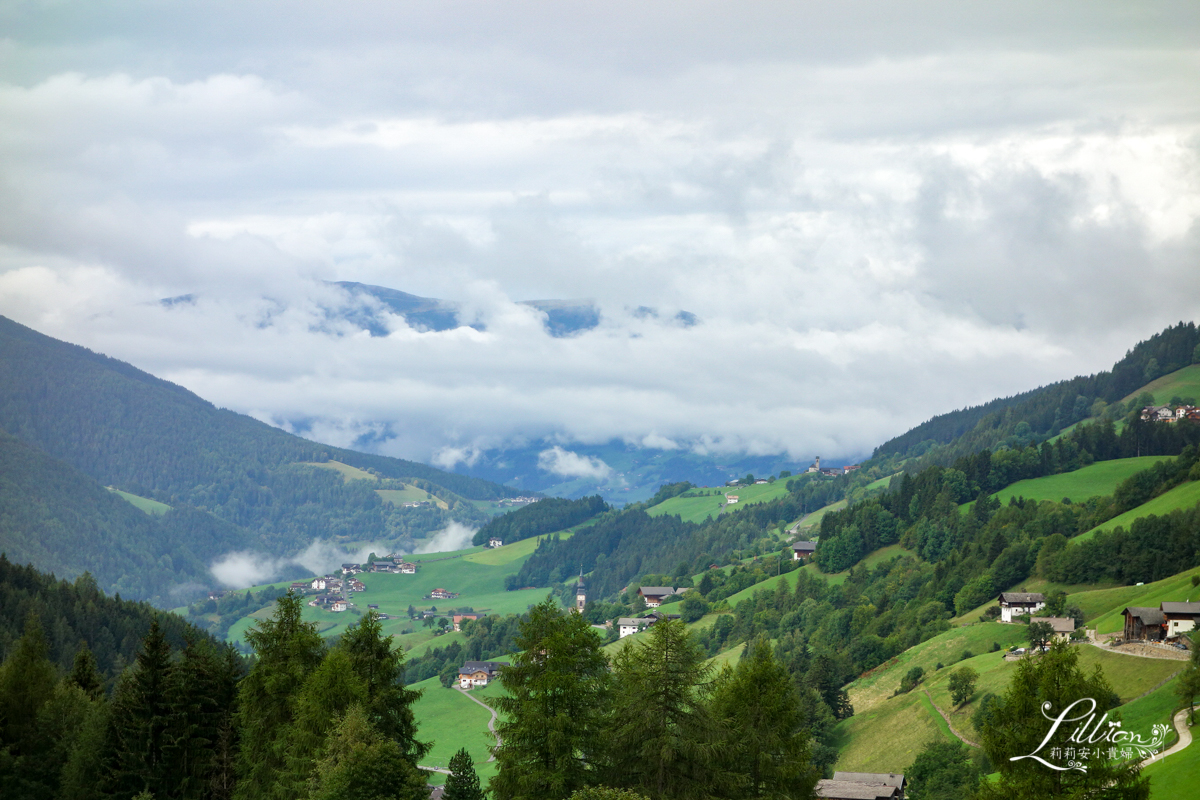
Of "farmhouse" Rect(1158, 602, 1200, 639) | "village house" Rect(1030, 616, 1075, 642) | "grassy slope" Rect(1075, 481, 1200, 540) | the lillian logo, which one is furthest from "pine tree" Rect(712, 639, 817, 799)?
"grassy slope" Rect(1075, 481, 1200, 540)

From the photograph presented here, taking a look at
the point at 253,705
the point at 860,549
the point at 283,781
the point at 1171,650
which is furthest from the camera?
the point at 860,549

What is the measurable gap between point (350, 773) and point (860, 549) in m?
164

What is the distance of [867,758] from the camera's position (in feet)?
306

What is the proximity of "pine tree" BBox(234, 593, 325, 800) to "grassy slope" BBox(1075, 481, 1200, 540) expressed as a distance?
4481 inches

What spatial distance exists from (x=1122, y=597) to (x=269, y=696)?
94662 millimetres

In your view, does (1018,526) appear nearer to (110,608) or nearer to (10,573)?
(110,608)

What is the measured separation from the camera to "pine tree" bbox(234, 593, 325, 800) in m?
47.2

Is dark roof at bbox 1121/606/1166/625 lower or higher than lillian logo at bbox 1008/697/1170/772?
lower

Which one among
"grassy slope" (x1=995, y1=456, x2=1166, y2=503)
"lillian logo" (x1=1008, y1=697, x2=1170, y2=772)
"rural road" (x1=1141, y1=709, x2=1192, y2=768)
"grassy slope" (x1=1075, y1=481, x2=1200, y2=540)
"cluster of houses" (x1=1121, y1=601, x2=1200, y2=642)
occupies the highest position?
"grassy slope" (x1=995, y1=456, x2=1166, y2=503)

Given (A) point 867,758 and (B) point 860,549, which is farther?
(B) point 860,549

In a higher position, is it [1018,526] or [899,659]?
[1018,526]

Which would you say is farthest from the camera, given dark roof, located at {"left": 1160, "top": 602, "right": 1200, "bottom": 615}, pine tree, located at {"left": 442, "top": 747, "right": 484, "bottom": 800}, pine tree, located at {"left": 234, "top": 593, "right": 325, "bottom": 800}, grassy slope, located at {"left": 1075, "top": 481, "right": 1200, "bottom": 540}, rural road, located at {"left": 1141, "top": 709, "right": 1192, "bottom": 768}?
grassy slope, located at {"left": 1075, "top": 481, "right": 1200, "bottom": 540}

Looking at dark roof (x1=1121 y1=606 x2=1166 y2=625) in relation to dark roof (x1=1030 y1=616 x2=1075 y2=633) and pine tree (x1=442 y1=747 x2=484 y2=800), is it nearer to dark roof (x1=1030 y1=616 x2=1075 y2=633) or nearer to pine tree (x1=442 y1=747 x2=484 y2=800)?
dark roof (x1=1030 y1=616 x2=1075 y2=633)

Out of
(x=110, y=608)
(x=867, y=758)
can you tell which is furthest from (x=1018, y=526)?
(x=110, y=608)
